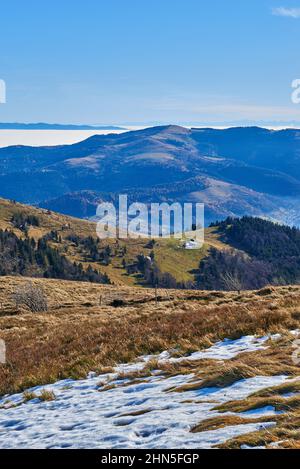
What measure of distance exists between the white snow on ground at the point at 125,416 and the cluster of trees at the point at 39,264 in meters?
161

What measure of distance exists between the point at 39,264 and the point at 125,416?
7220 inches

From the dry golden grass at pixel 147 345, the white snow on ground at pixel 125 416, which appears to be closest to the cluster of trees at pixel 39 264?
the dry golden grass at pixel 147 345

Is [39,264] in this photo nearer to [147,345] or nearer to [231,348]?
[147,345]

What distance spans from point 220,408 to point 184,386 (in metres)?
2.28

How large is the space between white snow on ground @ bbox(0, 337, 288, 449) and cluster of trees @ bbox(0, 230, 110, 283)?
161 meters

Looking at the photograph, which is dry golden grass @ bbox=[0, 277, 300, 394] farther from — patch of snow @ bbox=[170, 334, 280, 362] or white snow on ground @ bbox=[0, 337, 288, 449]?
white snow on ground @ bbox=[0, 337, 288, 449]

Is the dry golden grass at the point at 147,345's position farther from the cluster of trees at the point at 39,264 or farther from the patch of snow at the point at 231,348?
the cluster of trees at the point at 39,264

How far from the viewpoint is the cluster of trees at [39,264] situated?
176125mm

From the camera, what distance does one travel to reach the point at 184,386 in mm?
12711

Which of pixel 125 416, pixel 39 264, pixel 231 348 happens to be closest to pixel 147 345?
pixel 231 348

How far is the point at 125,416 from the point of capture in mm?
11273

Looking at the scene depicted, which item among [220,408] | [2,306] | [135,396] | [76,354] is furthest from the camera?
[2,306]
